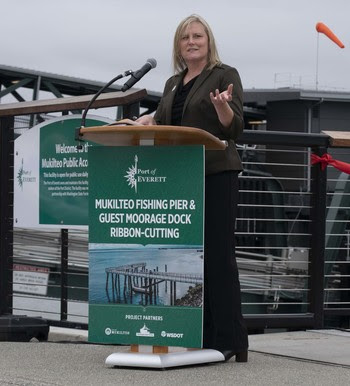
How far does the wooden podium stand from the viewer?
4953 mm

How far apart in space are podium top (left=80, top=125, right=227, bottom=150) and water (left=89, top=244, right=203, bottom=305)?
1.74 feet

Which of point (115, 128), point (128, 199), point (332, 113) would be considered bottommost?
point (128, 199)

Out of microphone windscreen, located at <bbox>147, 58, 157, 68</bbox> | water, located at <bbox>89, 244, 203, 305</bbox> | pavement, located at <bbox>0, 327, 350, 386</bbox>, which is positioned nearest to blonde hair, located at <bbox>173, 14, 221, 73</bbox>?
microphone windscreen, located at <bbox>147, 58, 157, 68</bbox>

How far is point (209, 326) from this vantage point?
5496 mm

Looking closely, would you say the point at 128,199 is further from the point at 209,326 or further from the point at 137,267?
the point at 209,326

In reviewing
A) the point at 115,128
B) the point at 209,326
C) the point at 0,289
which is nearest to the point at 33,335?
the point at 0,289

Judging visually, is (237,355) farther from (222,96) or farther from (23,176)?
(23,176)

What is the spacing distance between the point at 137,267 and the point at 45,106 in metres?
2.23

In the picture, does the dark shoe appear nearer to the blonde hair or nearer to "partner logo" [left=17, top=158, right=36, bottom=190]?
the blonde hair

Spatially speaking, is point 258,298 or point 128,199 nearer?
point 128,199

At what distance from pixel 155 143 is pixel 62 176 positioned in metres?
1.89

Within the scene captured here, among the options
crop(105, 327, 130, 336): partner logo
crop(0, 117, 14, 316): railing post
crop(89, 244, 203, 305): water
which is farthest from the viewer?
crop(0, 117, 14, 316): railing post

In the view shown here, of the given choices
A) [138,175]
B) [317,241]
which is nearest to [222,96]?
[138,175]

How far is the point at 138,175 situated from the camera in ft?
17.2
